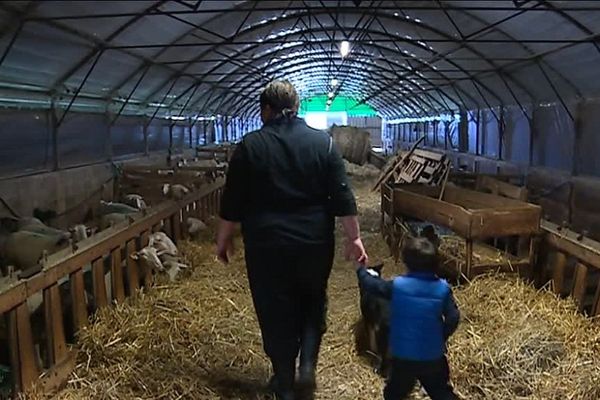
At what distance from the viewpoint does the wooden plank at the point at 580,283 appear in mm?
4395

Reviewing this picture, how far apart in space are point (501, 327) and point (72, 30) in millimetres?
6254

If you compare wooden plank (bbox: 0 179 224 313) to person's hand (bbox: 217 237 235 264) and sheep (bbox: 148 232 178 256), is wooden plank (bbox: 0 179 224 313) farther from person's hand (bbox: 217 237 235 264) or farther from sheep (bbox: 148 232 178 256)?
person's hand (bbox: 217 237 235 264)

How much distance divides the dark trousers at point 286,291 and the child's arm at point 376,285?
0.71 ft

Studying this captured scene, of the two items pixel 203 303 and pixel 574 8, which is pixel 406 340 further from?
pixel 574 8

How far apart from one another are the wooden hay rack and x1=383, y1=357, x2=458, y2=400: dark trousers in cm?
181

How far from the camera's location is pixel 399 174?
13281 mm

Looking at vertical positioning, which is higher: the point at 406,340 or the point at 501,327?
the point at 406,340

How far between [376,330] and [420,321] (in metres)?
1.19

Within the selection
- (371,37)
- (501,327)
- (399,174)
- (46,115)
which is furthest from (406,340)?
(371,37)

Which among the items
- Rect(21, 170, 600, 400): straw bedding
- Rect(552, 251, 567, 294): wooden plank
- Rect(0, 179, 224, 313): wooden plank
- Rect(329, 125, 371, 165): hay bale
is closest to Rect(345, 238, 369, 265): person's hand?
Rect(21, 170, 600, 400): straw bedding

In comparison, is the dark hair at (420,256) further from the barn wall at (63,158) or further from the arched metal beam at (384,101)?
the arched metal beam at (384,101)

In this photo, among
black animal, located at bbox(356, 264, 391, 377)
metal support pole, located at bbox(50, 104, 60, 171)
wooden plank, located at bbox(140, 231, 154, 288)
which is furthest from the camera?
metal support pole, located at bbox(50, 104, 60, 171)

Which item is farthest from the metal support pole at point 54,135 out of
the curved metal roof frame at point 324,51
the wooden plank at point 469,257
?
the wooden plank at point 469,257

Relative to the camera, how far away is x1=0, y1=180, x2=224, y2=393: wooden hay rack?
3055 mm
